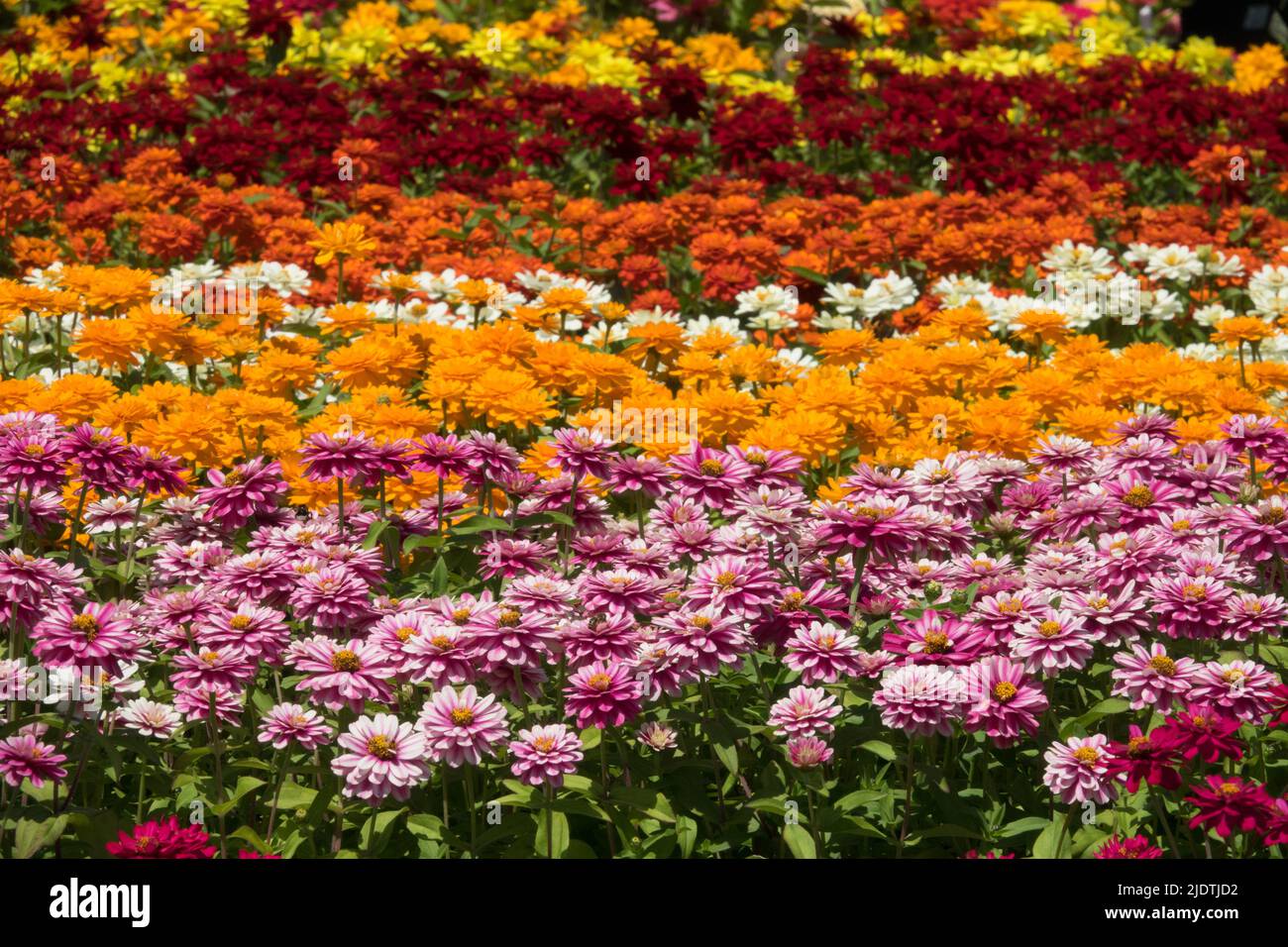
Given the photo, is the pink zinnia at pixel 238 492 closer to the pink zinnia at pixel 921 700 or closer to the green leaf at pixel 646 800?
the green leaf at pixel 646 800

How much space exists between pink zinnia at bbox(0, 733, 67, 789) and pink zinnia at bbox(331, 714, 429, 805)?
48cm

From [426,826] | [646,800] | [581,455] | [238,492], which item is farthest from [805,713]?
[238,492]

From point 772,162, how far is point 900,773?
508 cm

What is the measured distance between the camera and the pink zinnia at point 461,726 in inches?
109

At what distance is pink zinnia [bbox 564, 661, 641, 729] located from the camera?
2.87 m

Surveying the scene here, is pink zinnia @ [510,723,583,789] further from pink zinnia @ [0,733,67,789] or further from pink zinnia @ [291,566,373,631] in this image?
pink zinnia @ [0,733,67,789]

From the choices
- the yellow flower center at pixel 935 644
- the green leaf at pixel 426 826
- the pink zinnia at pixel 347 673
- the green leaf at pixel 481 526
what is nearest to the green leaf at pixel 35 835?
the pink zinnia at pixel 347 673

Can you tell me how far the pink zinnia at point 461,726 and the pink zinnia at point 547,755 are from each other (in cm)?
5

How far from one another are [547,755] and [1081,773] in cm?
89

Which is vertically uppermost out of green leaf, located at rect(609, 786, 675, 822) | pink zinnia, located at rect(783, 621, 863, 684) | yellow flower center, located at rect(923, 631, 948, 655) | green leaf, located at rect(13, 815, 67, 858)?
yellow flower center, located at rect(923, 631, 948, 655)

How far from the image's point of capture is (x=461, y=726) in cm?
279

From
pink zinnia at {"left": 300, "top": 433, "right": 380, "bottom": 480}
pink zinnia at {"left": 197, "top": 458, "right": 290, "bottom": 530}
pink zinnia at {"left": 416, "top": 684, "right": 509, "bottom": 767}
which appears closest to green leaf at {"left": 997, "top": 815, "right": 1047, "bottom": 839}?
pink zinnia at {"left": 416, "top": 684, "right": 509, "bottom": 767}

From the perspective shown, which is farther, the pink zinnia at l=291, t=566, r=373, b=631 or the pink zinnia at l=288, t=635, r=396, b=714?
the pink zinnia at l=291, t=566, r=373, b=631

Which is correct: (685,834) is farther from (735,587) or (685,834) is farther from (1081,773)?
(1081,773)
